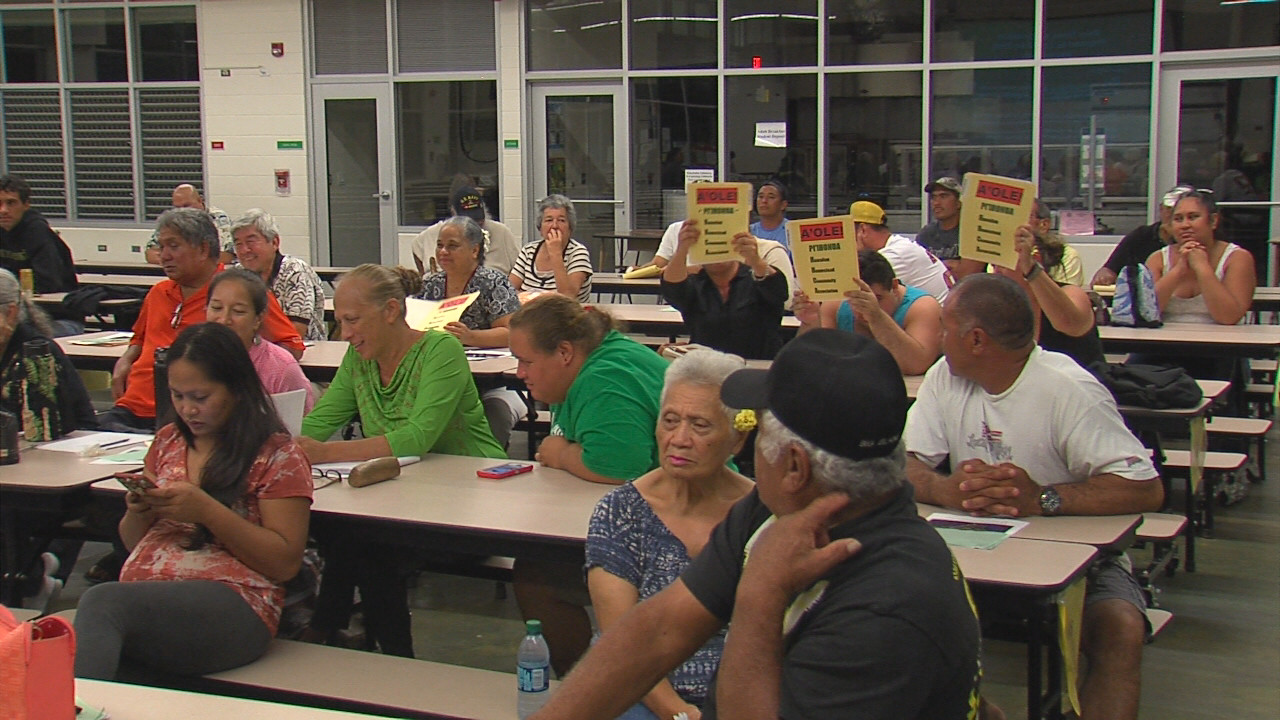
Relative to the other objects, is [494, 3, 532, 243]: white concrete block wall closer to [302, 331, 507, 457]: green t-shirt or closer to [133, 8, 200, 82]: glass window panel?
[133, 8, 200, 82]: glass window panel

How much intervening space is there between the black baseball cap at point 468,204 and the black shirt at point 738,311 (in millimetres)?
3357

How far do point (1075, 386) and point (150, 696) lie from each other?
227cm

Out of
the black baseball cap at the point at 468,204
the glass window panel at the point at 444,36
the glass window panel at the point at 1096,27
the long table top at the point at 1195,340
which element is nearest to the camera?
the long table top at the point at 1195,340

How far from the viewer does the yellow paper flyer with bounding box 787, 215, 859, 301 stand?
189 inches

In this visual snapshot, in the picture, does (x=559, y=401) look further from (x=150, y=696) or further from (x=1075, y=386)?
(x=150, y=696)

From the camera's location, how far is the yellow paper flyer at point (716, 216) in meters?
5.49

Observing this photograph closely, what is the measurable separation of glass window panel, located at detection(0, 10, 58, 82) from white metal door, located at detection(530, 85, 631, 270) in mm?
5961

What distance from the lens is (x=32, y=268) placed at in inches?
338

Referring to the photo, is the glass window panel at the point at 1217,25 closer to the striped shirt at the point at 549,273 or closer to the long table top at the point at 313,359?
the striped shirt at the point at 549,273

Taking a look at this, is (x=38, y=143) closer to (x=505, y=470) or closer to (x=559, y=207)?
(x=559, y=207)

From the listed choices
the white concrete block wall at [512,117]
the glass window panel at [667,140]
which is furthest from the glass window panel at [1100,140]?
the white concrete block wall at [512,117]

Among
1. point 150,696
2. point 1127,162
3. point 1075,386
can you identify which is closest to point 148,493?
point 150,696

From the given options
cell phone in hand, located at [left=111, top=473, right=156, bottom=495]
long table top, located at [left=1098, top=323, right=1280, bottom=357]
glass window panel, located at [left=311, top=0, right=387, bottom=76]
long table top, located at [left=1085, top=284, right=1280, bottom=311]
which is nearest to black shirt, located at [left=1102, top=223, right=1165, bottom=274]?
long table top, located at [left=1085, top=284, right=1280, bottom=311]

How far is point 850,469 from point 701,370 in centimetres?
122
